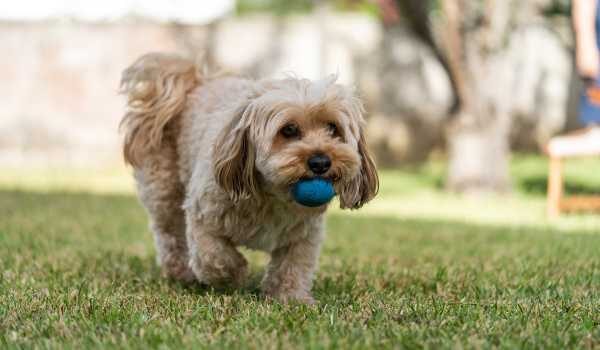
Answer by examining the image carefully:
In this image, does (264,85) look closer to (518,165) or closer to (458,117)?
(458,117)

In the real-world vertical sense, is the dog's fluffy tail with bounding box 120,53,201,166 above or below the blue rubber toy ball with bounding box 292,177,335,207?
above

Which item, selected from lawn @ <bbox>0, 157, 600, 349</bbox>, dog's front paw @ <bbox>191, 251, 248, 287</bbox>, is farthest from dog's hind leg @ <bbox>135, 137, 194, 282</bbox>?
dog's front paw @ <bbox>191, 251, 248, 287</bbox>

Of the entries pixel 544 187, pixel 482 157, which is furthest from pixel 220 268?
pixel 544 187

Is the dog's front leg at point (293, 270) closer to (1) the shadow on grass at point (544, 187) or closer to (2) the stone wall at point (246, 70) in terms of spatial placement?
(1) the shadow on grass at point (544, 187)

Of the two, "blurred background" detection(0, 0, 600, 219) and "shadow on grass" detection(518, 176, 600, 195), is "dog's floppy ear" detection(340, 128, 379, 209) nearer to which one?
"shadow on grass" detection(518, 176, 600, 195)

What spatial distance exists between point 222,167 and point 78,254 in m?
2.00

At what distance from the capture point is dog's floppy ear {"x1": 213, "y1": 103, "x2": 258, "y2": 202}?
3.63m

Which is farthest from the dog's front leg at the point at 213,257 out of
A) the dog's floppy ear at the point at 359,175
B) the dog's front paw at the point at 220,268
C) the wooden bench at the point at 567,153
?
the wooden bench at the point at 567,153

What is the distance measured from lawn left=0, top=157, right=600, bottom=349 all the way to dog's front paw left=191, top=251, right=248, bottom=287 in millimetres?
81

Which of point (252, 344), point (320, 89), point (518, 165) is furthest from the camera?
point (518, 165)

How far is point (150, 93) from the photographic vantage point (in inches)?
185

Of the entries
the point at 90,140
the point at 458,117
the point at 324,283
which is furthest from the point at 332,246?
the point at 90,140

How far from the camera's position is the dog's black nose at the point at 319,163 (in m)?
3.44

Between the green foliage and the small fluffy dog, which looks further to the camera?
the green foliage
